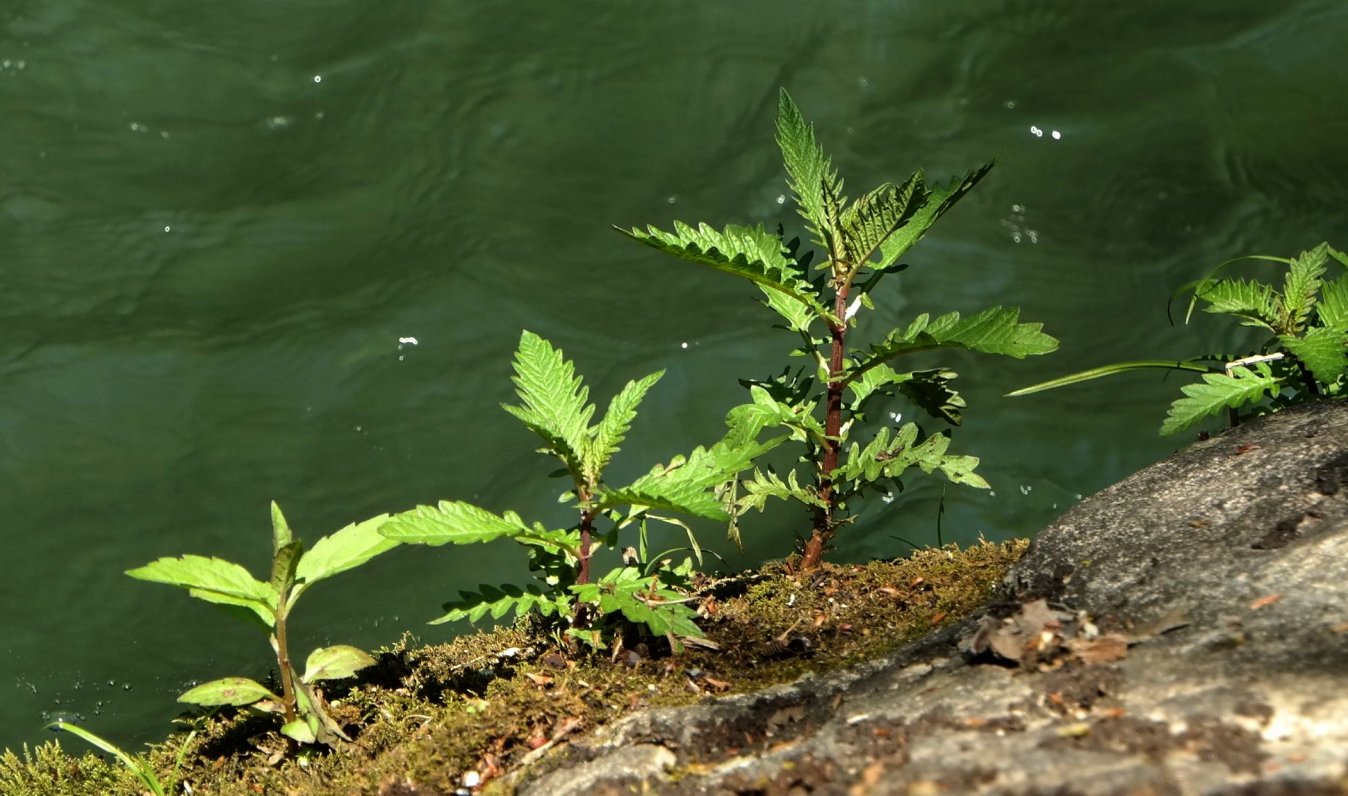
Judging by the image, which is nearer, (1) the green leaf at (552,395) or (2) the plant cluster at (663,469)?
(2) the plant cluster at (663,469)

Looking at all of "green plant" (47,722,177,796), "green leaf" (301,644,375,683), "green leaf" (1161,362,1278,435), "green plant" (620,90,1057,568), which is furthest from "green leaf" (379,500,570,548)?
"green leaf" (1161,362,1278,435)

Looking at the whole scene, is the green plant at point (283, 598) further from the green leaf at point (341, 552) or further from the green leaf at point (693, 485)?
the green leaf at point (693, 485)

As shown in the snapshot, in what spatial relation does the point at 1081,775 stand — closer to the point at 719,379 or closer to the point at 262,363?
the point at 719,379

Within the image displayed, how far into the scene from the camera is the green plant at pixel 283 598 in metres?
2.60

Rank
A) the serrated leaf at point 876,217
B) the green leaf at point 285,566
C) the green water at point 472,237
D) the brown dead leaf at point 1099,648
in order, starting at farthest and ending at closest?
the green water at point 472,237 < the serrated leaf at point 876,217 < the green leaf at point 285,566 < the brown dead leaf at point 1099,648

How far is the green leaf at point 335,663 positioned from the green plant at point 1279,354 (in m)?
1.88

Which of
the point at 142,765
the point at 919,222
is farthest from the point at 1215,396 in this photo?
the point at 142,765

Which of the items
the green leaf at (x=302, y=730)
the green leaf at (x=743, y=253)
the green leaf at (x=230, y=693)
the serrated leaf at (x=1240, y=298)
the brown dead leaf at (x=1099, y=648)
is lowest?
the green leaf at (x=302, y=730)

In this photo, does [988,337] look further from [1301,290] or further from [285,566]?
[285,566]

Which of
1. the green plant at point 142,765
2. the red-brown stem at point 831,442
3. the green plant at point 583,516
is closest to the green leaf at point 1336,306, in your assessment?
the red-brown stem at point 831,442

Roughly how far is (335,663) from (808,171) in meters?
1.51

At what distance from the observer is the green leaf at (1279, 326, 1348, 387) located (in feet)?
9.46

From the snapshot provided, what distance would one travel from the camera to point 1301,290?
311cm

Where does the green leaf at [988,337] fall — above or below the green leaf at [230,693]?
above
